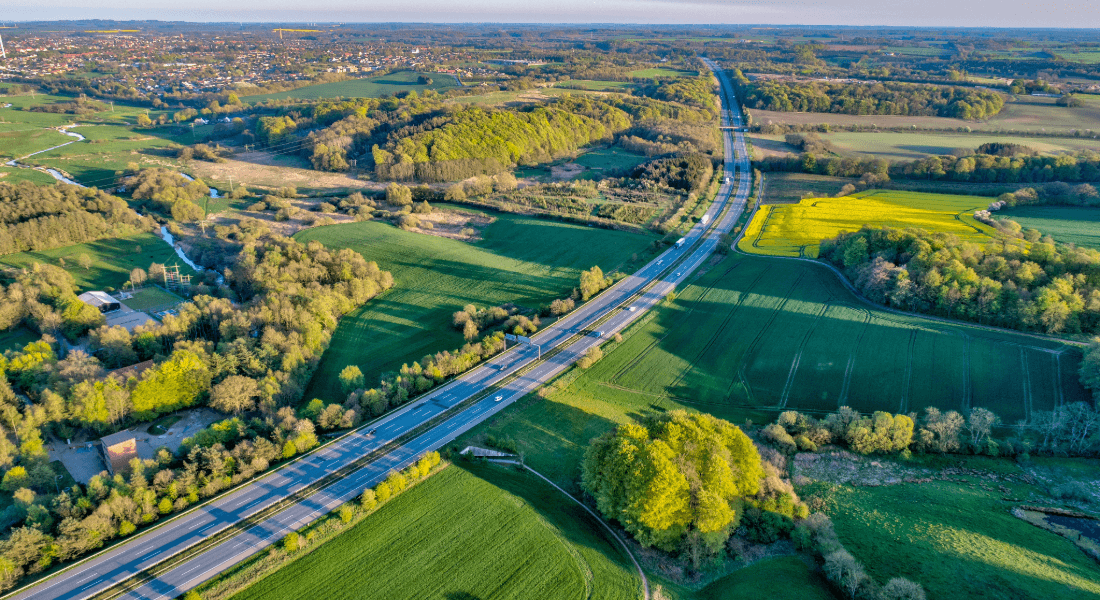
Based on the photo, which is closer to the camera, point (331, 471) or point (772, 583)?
point (772, 583)

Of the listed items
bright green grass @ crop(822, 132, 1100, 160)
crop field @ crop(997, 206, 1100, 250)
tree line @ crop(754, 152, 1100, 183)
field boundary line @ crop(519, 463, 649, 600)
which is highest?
bright green grass @ crop(822, 132, 1100, 160)

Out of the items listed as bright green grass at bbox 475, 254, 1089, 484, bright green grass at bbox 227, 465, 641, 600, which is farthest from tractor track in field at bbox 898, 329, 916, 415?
bright green grass at bbox 227, 465, 641, 600

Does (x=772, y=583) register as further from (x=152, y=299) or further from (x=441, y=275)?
(x=152, y=299)

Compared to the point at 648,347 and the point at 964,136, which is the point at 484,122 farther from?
the point at 964,136

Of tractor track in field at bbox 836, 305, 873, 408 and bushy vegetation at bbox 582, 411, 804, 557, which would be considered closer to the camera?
bushy vegetation at bbox 582, 411, 804, 557

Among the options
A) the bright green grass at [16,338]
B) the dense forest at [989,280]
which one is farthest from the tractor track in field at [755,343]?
the bright green grass at [16,338]

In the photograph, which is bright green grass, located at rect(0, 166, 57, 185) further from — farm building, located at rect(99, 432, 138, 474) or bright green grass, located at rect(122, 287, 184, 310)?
farm building, located at rect(99, 432, 138, 474)

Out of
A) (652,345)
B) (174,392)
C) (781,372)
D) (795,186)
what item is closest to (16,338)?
(174,392)
